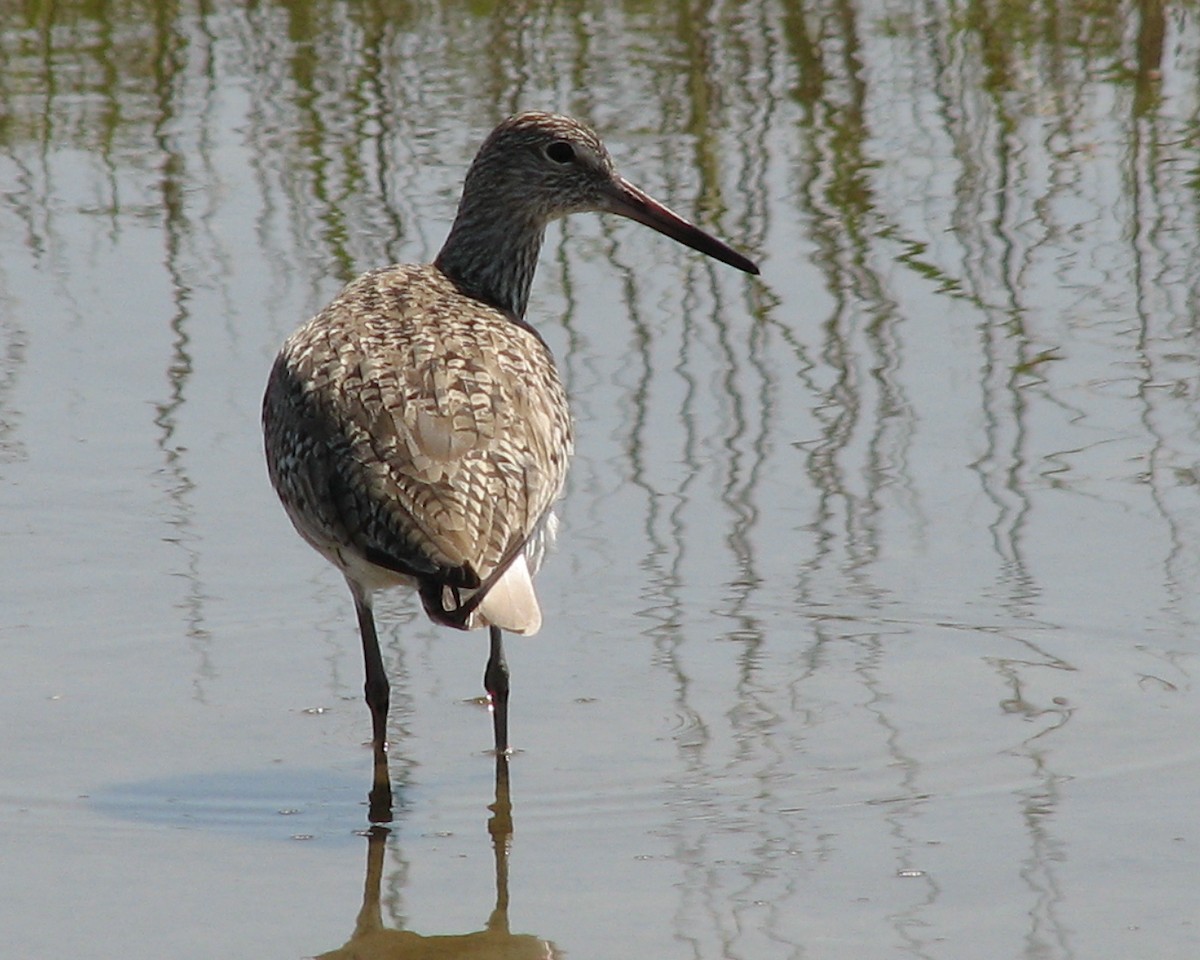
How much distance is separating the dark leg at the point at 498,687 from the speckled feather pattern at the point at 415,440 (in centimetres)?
24

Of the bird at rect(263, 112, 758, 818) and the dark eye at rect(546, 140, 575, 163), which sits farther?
the dark eye at rect(546, 140, 575, 163)

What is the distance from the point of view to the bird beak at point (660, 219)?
6.91m

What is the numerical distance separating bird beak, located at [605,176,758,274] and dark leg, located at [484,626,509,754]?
1.48m

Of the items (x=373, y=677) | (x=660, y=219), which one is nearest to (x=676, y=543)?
(x=660, y=219)

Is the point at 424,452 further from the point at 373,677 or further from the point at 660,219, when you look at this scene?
the point at 660,219

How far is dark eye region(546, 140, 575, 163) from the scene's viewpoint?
6.82 m

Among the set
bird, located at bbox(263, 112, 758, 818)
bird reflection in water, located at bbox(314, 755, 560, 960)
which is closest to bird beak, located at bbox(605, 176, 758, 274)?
bird, located at bbox(263, 112, 758, 818)

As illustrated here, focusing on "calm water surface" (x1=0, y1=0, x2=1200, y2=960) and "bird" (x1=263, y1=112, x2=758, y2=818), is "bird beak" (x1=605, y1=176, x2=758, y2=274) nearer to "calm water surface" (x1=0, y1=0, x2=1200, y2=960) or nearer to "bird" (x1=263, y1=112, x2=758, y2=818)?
"bird" (x1=263, y1=112, x2=758, y2=818)

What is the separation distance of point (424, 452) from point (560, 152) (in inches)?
67.6

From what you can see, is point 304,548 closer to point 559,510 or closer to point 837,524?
point 559,510

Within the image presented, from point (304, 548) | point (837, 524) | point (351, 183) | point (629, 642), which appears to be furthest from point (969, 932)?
point (351, 183)

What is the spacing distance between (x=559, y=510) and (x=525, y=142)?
118 centimetres

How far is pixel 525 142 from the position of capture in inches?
269

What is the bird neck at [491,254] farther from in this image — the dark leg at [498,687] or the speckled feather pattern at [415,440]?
the dark leg at [498,687]
